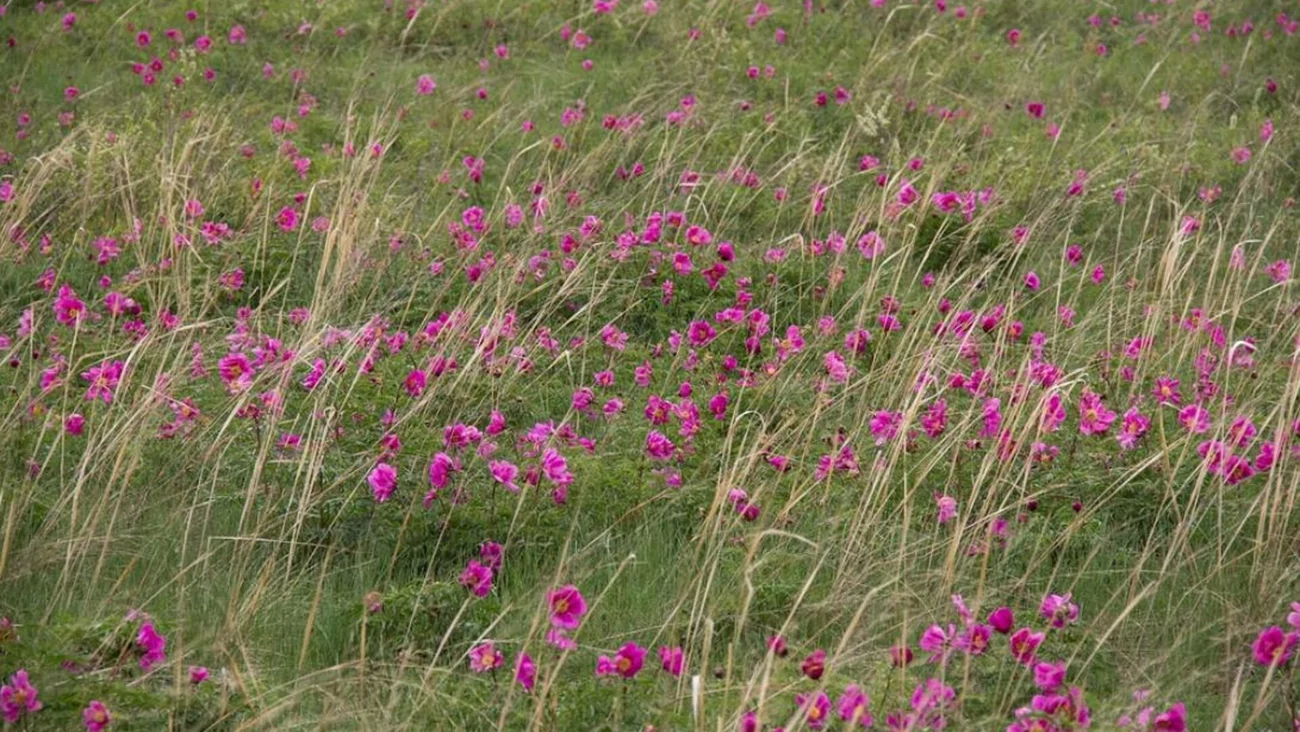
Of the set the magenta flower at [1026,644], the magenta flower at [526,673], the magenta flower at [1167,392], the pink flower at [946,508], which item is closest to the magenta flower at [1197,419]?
the magenta flower at [1167,392]

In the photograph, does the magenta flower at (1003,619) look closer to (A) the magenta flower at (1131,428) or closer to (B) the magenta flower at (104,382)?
(A) the magenta flower at (1131,428)

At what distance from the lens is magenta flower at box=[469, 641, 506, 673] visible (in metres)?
2.72

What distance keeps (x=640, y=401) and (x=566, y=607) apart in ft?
5.37

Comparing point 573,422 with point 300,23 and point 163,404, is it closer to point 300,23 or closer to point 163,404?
point 163,404

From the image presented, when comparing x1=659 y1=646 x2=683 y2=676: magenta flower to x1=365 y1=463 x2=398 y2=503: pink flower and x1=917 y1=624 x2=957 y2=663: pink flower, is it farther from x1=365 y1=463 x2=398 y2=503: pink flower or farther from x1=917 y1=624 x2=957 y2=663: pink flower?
x1=365 y1=463 x2=398 y2=503: pink flower

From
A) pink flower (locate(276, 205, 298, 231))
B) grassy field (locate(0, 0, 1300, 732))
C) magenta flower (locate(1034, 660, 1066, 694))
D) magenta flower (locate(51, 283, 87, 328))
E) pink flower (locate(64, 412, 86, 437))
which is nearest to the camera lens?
magenta flower (locate(1034, 660, 1066, 694))

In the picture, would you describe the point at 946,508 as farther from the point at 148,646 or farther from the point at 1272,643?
the point at 148,646

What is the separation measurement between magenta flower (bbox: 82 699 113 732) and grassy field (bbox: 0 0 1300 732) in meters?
0.09

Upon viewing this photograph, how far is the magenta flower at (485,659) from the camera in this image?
107 inches

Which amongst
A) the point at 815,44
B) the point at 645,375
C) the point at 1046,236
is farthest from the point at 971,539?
the point at 815,44

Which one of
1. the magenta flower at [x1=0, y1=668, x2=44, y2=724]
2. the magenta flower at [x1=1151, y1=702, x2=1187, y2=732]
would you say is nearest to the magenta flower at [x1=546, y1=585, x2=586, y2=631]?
the magenta flower at [x1=0, y1=668, x2=44, y2=724]

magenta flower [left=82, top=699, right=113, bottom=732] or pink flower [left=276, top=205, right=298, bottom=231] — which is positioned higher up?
magenta flower [left=82, top=699, right=113, bottom=732]

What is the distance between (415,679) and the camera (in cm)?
309

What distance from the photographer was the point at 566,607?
276cm
